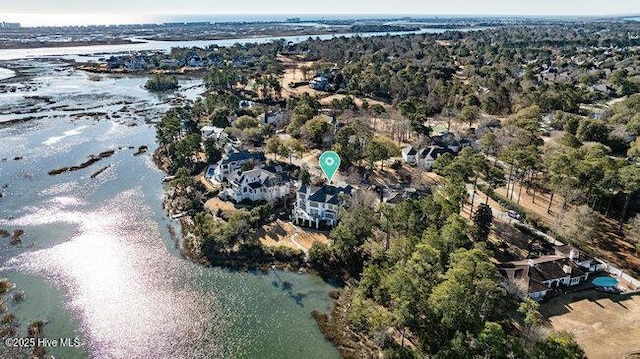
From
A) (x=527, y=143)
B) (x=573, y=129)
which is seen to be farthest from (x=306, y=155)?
(x=573, y=129)

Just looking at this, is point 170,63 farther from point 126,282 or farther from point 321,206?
point 126,282

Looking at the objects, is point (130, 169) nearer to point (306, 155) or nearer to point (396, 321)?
point (306, 155)

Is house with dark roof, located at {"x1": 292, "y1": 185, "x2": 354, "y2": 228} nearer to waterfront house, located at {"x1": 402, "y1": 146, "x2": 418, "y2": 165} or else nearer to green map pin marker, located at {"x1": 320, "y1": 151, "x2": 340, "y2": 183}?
green map pin marker, located at {"x1": 320, "y1": 151, "x2": 340, "y2": 183}

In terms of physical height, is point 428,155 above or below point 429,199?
below

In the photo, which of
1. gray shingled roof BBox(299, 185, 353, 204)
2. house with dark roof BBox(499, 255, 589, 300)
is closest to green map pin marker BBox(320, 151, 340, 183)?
gray shingled roof BBox(299, 185, 353, 204)

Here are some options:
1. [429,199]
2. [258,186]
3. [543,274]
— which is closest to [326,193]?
[258,186]

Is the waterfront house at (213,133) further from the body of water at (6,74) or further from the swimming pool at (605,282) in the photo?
the body of water at (6,74)
